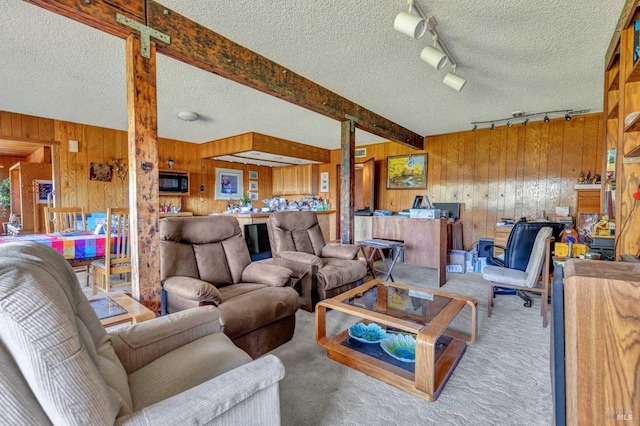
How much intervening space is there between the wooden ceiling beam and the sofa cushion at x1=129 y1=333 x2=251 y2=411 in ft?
6.15

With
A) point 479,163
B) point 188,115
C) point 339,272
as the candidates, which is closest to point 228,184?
point 188,115

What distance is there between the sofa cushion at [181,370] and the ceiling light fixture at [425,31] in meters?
2.06

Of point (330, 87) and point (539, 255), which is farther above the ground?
point (330, 87)

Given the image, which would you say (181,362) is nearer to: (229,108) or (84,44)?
(84,44)

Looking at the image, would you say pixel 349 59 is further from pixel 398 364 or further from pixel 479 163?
pixel 479 163

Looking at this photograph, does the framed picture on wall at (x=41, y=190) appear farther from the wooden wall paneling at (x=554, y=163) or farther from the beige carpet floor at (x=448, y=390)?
the wooden wall paneling at (x=554, y=163)

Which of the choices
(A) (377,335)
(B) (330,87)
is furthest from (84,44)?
(A) (377,335)

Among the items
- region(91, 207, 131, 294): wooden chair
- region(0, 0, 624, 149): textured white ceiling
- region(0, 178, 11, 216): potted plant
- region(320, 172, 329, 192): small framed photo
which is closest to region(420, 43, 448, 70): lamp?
region(0, 0, 624, 149): textured white ceiling

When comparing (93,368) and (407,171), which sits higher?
(407,171)

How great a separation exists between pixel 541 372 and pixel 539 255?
1138 millimetres

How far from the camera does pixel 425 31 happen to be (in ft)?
6.46

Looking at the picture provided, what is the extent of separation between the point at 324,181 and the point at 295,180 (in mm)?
803

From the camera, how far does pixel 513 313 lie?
114 inches

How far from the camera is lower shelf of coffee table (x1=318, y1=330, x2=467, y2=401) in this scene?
1.66 meters
